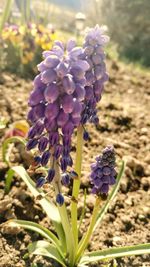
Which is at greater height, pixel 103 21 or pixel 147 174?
pixel 103 21

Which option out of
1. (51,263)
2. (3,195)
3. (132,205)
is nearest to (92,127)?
(132,205)

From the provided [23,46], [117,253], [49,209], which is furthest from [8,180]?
[23,46]

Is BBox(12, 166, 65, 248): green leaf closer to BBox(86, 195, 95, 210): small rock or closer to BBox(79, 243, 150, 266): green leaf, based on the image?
BBox(79, 243, 150, 266): green leaf

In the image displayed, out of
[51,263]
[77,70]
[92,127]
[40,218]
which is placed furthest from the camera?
[92,127]

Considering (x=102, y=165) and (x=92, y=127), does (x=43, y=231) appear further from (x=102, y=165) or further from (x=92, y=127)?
(x=92, y=127)

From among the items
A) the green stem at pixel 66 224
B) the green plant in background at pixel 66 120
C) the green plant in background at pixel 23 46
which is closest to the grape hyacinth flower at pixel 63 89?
the green plant in background at pixel 66 120

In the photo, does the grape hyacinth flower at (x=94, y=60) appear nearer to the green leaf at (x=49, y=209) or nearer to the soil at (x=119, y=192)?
the green leaf at (x=49, y=209)

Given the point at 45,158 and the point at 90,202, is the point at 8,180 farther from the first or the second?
the point at 45,158
